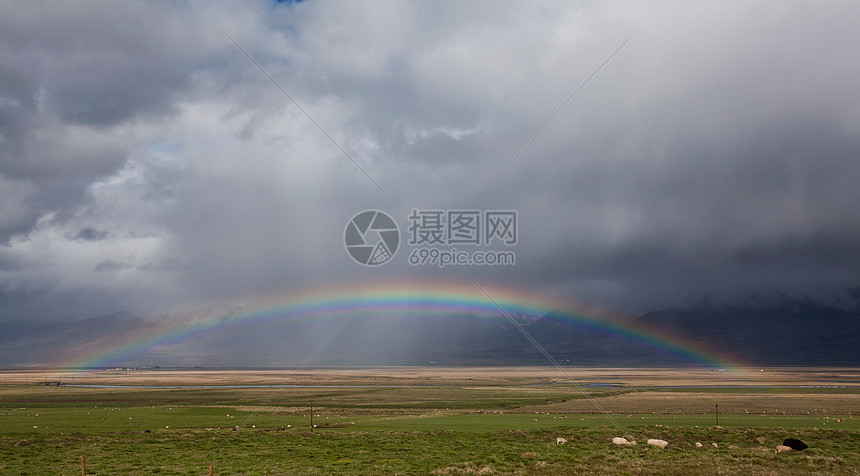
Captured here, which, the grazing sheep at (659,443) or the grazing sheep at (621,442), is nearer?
the grazing sheep at (659,443)

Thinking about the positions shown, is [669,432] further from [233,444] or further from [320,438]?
[233,444]

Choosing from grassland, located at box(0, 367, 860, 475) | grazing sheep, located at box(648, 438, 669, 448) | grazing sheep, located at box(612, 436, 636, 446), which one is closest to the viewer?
grassland, located at box(0, 367, 860, 475)

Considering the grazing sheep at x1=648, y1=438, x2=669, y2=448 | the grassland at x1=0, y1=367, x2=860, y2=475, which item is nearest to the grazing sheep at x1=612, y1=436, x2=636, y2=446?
the grassland at x1=0, y1=367, x2=860, y2=475

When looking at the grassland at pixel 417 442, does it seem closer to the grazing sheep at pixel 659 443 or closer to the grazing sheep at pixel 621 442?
the grazing sheep at pixel 659 443

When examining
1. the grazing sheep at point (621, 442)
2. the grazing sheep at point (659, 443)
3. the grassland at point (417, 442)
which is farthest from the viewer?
the grazing sheep at point (621, 442)

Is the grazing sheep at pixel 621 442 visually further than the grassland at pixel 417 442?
Yes

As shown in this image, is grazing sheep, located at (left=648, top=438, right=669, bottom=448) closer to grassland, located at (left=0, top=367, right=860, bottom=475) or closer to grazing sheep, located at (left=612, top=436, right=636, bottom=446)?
grassland, located at (left=0, top=367, right=860, bottom=475)

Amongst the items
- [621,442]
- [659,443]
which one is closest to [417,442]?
[621,442]

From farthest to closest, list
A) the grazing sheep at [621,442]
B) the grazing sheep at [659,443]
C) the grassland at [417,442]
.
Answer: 1. the grazing sheep at [621,442]
2. the grazing sheep at [659,443]
3. the grassland at [417,442]

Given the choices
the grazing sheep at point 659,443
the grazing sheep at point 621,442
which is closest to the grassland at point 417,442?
the grazing sheep at point 659,443

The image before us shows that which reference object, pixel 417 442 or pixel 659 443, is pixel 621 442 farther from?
pixel 417 442

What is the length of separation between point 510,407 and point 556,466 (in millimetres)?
38600

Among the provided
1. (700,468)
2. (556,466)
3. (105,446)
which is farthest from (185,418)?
(700,468)

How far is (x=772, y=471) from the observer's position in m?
27.8
